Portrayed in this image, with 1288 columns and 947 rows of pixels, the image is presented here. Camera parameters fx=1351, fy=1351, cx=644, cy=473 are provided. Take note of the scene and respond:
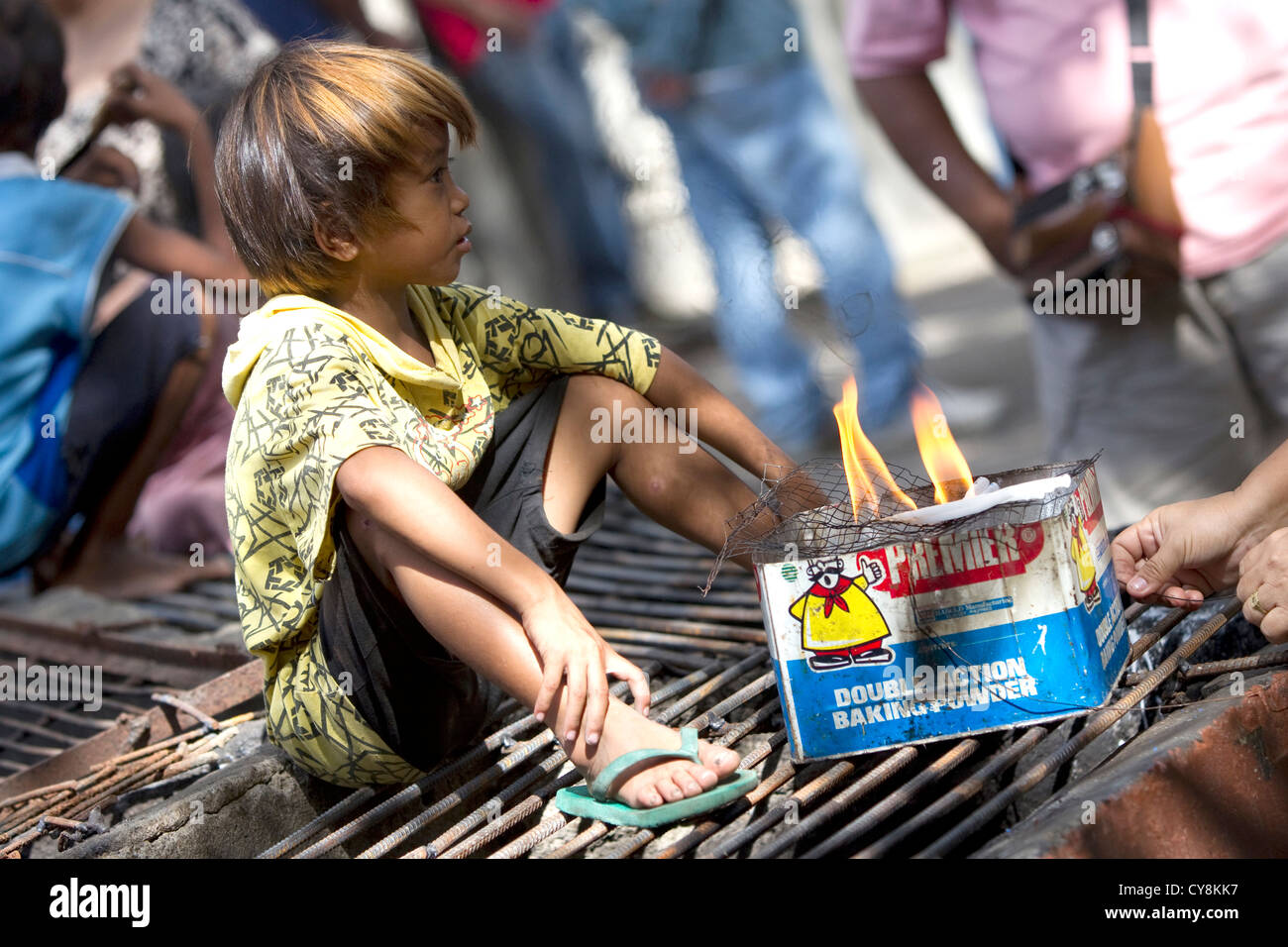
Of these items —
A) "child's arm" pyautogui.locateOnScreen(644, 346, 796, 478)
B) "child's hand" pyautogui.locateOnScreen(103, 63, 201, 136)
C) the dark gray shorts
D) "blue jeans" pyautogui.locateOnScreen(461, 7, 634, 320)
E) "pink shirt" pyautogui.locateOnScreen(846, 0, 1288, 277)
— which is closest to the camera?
the dark gray shorts

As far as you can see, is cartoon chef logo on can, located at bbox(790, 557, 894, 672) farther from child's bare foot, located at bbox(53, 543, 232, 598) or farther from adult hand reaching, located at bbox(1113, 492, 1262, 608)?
child's bare foot, located at bbox(53, 543, 232, 598)

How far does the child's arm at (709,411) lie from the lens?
218 cm

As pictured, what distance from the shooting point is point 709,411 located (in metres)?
2.21

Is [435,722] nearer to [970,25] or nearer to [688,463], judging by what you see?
[688,463]

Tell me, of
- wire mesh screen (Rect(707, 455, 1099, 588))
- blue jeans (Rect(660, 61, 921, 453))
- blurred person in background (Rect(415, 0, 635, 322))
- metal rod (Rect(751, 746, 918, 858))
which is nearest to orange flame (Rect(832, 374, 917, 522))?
wire mesh screen (Rect(707, 455, 1099, 588))

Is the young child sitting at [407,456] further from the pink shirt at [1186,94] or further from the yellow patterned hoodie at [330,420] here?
the pink shirt at [1186,94]

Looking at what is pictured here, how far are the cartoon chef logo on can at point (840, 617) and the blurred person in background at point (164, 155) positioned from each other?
8.24 ft

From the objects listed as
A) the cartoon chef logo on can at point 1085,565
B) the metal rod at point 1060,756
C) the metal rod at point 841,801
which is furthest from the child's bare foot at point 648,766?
the cartoon chef logo on can at point 1085,565

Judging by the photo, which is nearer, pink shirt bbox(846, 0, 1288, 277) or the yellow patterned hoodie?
the yellow patterned hoodie

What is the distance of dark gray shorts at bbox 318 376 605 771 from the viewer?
1.86 m

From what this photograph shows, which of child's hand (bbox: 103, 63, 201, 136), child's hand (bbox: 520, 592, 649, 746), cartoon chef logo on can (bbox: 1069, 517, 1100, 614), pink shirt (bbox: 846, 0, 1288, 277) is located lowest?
child's hand (bbox: 520, 592, 649, 746)

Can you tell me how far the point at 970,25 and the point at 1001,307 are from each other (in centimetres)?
281

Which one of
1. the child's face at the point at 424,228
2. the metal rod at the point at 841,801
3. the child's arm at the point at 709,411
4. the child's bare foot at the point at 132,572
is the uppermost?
the child's face at the point at 424,228
